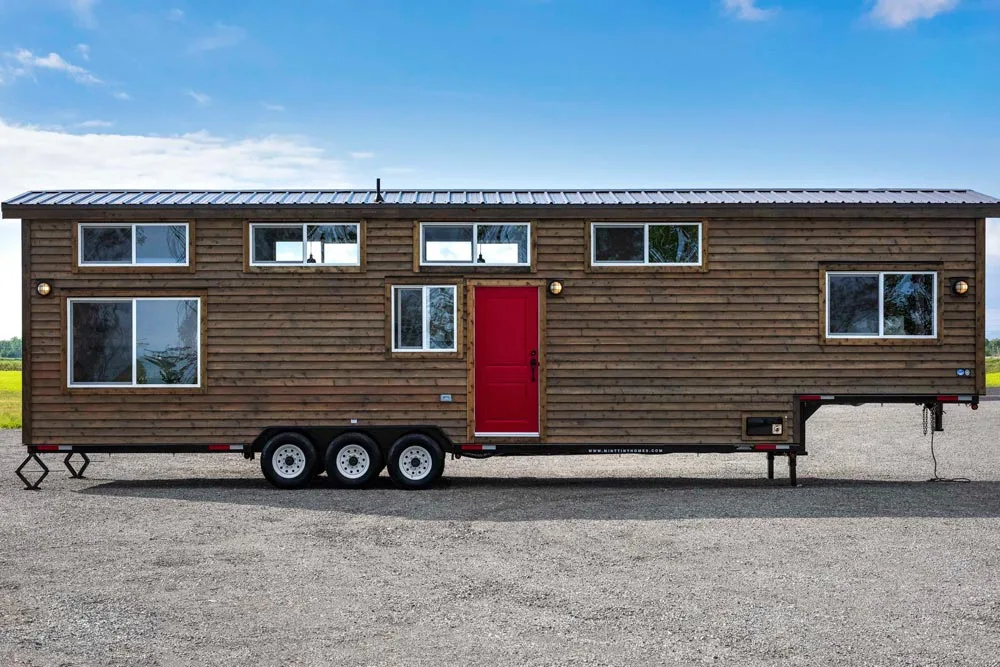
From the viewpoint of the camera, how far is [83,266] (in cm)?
1198

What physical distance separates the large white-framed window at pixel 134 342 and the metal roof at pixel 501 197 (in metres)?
1.28

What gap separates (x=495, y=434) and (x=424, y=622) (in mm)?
5983

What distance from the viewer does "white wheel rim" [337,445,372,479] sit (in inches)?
465

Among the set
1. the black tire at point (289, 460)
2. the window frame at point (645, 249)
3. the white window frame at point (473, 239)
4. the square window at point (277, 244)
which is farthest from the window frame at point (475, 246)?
the black tire at point (289, 460)

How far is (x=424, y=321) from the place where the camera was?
11953mm

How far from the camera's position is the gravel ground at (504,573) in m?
5.46

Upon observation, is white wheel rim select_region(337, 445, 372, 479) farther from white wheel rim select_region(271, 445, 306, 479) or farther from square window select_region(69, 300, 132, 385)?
square window select_region(69, 300, 132, 385)

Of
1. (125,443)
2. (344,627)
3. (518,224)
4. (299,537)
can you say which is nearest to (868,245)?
(518,224)

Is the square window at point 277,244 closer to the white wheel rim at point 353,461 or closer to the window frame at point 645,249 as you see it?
the white wheel rim at point 353,461

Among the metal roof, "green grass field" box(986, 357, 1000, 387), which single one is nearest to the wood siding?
the metal roof

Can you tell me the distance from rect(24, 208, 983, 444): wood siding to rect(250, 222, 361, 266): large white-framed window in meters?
0.16

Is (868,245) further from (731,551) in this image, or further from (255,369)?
(255,369)

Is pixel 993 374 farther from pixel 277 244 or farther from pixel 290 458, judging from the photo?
pixel 277 244

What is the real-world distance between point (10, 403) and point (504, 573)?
27785mm
